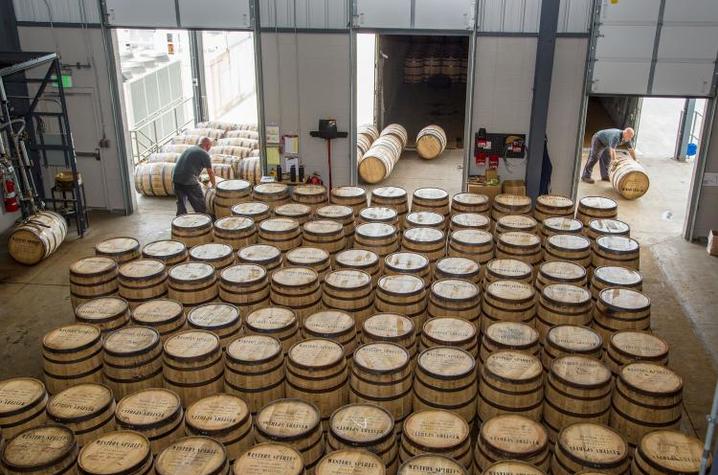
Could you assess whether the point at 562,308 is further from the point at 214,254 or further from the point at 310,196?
the point at 310,196

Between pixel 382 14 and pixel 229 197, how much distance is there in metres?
3.86

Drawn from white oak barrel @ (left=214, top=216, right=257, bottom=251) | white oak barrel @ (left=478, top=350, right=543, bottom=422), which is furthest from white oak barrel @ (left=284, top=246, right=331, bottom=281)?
white oak barrel @ (left=478, top=350, right=543, bottom=422)

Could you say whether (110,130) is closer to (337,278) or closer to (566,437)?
(337,278)

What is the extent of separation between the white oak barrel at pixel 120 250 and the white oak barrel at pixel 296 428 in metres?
3.44

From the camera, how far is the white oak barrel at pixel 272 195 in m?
9.57

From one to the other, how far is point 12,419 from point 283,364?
2.18m

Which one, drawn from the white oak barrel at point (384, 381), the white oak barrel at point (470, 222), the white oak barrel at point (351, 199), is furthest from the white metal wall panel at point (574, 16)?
the white oak barrel at point (384, 381)

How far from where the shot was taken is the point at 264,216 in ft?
29.5

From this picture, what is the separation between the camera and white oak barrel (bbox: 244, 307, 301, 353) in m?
6.28

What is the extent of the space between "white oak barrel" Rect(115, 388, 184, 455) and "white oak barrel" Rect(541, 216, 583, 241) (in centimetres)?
508

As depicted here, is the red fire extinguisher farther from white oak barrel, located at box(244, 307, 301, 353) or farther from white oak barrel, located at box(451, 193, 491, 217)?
white oak barrel, located at box(451, 193, 491, 217)

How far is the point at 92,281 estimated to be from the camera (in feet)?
24.0

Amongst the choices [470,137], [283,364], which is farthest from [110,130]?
[283,364]

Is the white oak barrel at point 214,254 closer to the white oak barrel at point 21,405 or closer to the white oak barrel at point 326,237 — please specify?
the white oak barrel at point 326,237
